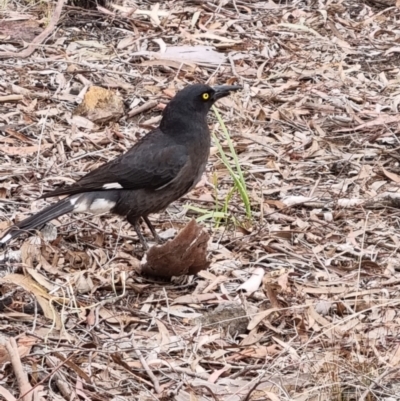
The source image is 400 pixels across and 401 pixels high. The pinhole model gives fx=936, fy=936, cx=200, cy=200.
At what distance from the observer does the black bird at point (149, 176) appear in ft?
15.0

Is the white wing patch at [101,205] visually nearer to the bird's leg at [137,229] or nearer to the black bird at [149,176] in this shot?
the black bird at [149,176]

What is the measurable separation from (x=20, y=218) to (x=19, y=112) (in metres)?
1.24

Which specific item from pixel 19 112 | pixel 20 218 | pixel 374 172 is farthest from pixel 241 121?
pixel 20 218

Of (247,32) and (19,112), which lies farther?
(247,32)

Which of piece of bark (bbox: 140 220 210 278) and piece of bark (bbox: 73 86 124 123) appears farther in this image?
piece of bark (bbox: 73 86 124 123)

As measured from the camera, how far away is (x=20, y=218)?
4566mm

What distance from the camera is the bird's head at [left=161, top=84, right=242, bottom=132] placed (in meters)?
4.86

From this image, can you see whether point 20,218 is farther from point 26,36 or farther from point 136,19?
point 136,19

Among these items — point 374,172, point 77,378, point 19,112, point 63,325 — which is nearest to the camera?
point 77,378

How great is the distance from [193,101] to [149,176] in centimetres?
52

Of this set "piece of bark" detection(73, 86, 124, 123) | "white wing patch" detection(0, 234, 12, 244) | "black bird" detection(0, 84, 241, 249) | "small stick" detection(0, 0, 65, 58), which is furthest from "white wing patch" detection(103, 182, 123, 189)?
"small stick" detection(0, 0, 65, 58)

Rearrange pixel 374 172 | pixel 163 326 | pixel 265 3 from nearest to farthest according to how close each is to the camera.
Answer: pixel 163 326
pixel 374 172
pixel 265 3

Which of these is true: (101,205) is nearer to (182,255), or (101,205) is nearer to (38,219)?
(38,219)

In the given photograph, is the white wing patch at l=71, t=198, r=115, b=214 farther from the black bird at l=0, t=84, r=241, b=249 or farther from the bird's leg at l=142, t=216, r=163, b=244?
the bird's leg at l=142, t=216, r=163, b=244
